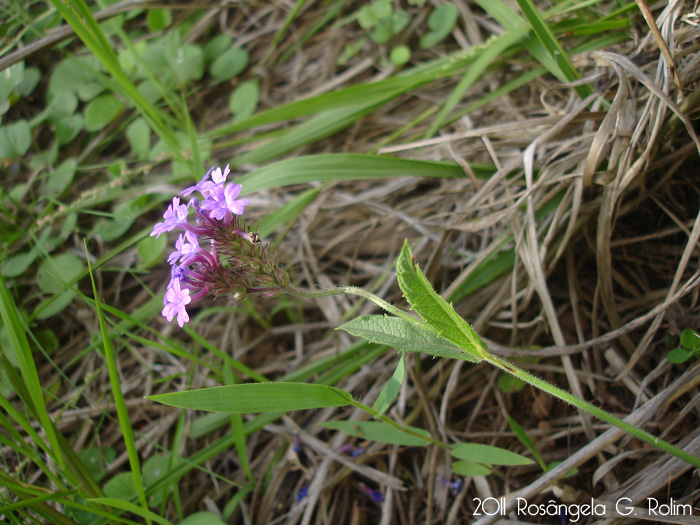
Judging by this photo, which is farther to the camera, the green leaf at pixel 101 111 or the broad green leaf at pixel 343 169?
the green leaf at pixel 101 111

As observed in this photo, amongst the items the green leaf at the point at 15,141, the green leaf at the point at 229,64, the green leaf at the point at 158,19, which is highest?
the green leaf at the point at 158,19

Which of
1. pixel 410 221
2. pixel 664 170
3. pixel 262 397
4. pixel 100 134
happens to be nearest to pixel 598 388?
pixel 664 170

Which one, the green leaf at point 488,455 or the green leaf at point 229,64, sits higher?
the green leaf at point 229,64

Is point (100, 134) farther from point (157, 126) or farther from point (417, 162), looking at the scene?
point (417, 162)

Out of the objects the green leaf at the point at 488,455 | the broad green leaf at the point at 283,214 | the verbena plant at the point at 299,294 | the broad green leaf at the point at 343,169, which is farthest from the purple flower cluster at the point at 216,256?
the green leaf at the point at 488,455

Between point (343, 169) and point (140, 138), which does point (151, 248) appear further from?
point (343, 169)

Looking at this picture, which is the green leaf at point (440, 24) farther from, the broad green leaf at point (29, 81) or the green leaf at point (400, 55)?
the broad green leaf at point (29, 81)

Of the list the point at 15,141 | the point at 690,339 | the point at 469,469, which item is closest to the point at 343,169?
the point at 469,469
